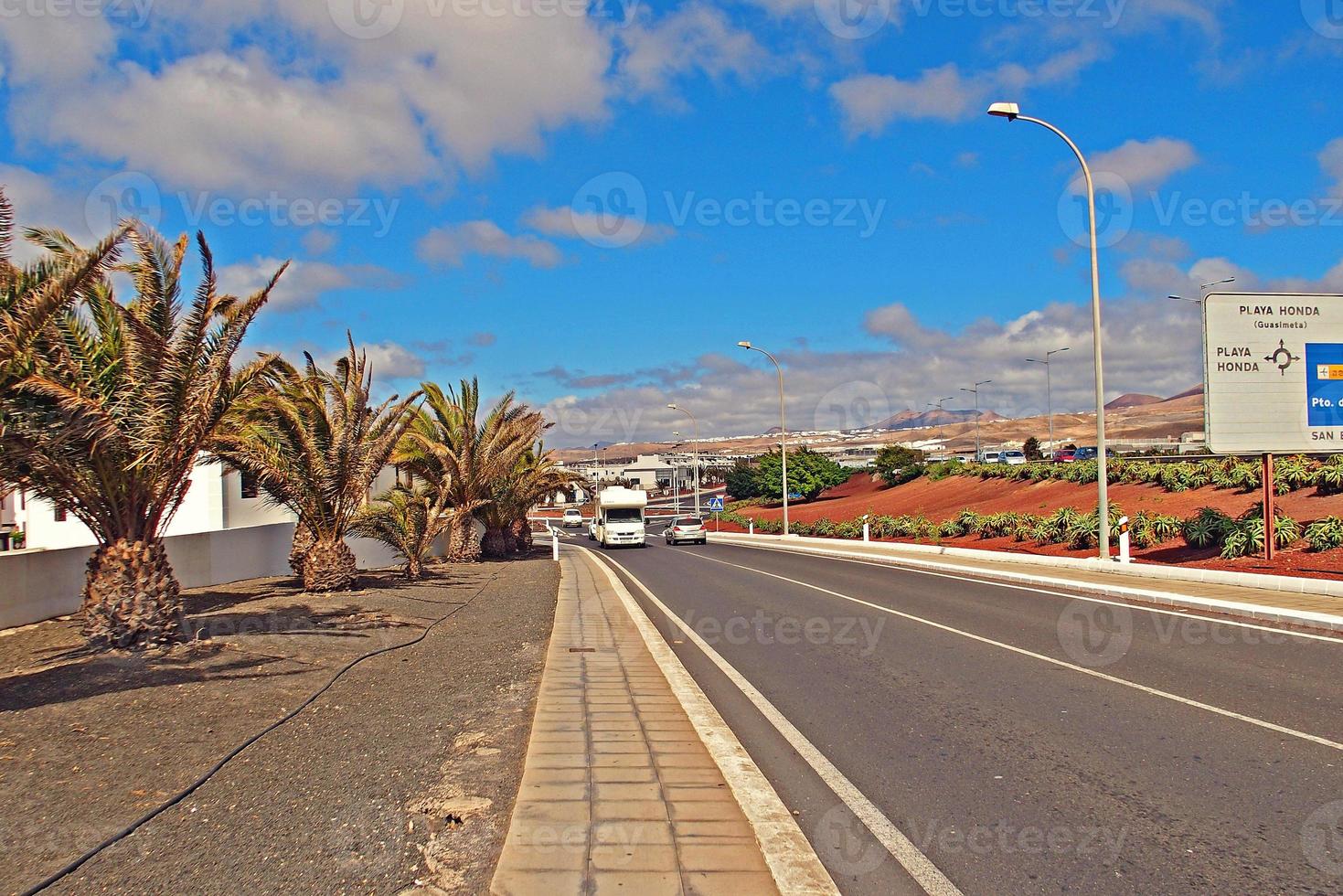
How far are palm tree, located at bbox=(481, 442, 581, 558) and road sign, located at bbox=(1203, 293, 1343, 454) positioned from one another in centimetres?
1959

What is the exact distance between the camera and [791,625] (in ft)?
43.8

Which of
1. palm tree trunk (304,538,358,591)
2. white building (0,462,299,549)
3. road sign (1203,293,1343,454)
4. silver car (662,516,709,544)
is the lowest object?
silver car (662,516,709,544)

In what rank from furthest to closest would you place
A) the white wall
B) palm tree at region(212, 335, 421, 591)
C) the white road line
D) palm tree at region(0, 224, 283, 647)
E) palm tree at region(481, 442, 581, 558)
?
palm tree at region(481, 442, 581, 558) < palm tree at region(212, 335, 421, 591) < the white wall < palm tree at region(0, 224, 283, 647) < the white road line

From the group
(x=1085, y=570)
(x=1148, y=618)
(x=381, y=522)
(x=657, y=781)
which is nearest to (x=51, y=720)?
(x=657, y=781)

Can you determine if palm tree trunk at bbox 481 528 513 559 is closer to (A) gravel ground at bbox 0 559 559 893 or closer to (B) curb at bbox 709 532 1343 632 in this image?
(B) curb at bbox 709 532 1343 632

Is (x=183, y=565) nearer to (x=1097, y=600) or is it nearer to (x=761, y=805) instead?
(x=761, y=805)

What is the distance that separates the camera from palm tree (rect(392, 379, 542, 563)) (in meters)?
25.3

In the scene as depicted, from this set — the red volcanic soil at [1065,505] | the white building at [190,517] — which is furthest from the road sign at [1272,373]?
→ the white building at [190,517]

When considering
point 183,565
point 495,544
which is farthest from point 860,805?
point 495,544

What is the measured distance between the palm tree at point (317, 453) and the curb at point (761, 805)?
33.0 ft

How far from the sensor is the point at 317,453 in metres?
16.8

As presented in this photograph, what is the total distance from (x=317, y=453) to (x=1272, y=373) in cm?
1856

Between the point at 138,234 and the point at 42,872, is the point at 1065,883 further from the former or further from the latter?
the point at 138,234

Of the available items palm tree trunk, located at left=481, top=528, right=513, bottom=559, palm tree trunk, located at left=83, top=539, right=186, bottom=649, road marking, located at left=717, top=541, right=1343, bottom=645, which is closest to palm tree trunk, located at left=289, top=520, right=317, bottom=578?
palm tree trunk, located at left=83, top=539, right=186, bottom=649
